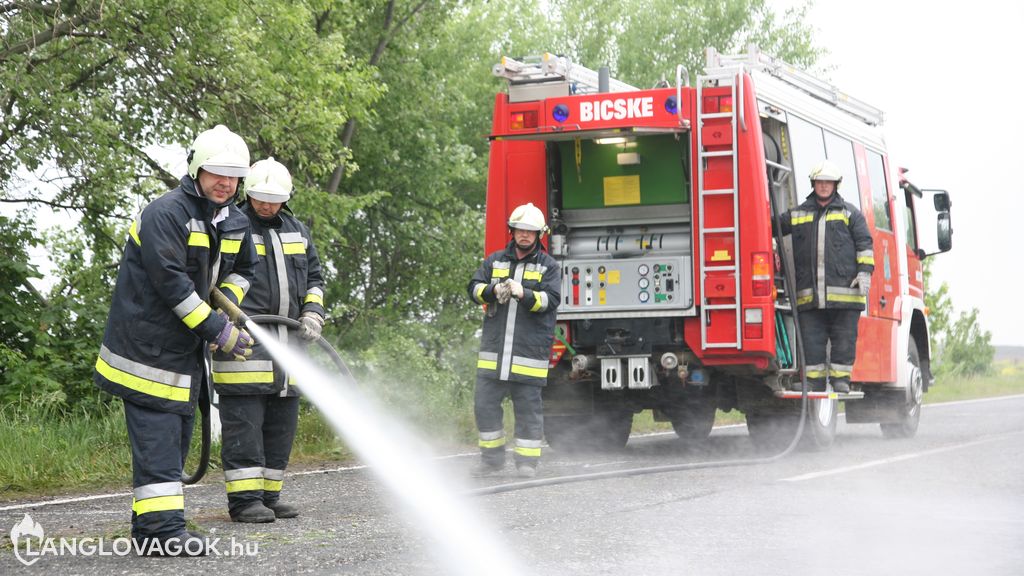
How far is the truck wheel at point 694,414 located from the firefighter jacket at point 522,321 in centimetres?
215

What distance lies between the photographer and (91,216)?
11.4 meters

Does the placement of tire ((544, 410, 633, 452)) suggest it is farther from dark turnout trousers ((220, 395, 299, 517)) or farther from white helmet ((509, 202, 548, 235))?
dark turnout trousers ((220, 395, 299, 517))

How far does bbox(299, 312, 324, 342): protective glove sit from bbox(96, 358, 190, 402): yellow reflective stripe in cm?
121

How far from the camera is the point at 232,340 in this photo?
16.4ft

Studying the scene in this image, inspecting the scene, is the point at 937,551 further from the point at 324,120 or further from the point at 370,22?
the point at 370,22

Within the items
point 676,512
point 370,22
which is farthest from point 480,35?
point 676,512

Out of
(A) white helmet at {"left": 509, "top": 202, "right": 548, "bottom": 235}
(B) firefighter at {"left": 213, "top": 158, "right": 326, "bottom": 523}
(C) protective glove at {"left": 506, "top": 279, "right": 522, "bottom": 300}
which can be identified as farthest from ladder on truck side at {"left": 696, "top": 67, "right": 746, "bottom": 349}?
(B) firefighter at {"left": 213, "top": 158, "right": 326, "bottom": 523}

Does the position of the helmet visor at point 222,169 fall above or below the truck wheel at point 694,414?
above

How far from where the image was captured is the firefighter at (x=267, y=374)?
585cm

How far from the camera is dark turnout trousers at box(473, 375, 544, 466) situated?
8.05 metres

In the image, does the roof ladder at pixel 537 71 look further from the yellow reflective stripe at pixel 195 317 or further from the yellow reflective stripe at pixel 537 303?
the yellow reflective stripe at pixel 195 317

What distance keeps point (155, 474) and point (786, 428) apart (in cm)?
632

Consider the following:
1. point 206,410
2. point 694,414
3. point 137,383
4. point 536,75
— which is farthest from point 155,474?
point 694,414

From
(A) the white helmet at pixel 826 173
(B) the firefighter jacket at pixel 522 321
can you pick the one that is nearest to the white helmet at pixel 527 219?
(B) the firefighter jacket at pixel 522 321
